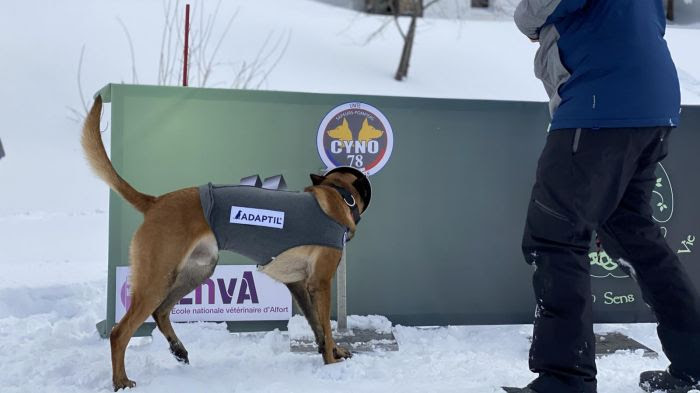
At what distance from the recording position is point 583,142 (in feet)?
7.32

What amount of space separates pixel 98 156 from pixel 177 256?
21.1 inches

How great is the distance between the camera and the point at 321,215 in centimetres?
295

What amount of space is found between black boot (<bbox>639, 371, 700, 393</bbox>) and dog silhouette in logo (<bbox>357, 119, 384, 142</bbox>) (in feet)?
5.81

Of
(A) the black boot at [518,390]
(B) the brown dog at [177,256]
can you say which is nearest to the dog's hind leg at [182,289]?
(B) the brown dog at [177,256]

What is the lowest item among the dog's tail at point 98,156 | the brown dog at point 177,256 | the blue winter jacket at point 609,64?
the brown dog at point 177,256

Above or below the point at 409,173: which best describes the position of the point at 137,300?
below

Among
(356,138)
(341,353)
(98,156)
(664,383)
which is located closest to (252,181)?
(356,138)

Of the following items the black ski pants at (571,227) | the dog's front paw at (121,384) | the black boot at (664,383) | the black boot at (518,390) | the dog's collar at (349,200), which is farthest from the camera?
the dog's collar at (349,200)

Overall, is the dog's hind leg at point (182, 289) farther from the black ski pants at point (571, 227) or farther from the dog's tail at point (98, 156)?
the black ski pants at point (571, 227)

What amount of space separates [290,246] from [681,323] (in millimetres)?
1612

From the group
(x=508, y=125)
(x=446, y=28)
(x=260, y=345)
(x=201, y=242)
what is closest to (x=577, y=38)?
(x=508, y=125)

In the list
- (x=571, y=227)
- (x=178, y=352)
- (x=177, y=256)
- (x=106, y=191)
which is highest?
(x=571, y=227)

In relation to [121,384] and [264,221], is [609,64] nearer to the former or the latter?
[264,221]

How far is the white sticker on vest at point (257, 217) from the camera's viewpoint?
280 cm
